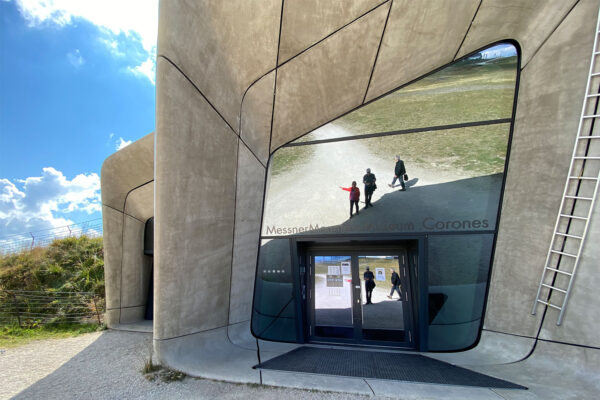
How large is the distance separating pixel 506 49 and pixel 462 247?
4.68m

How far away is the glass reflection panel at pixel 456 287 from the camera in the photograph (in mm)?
5254

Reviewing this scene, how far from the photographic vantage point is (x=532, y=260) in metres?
4.64

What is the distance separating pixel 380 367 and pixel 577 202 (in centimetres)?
459

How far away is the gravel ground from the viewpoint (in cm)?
353

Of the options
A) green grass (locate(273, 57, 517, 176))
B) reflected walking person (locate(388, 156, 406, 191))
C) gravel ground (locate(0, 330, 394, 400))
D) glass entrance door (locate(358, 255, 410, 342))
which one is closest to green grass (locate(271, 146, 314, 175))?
green grass (locate(273, 57, 517, 176))

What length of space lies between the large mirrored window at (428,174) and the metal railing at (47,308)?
7.67 m

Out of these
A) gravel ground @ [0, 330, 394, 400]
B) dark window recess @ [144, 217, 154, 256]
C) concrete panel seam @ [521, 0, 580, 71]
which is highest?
concrete panel seam @ [521, 0, 580, 71]

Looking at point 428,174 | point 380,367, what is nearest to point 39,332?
point 380,367

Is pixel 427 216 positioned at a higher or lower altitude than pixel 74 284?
higher

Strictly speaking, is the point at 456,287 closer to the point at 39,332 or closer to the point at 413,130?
the point at 413,130

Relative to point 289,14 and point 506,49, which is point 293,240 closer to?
point 289,14

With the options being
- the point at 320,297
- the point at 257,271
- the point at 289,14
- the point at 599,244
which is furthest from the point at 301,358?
the point at 289,14

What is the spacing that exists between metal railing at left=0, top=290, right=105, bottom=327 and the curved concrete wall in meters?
0.97

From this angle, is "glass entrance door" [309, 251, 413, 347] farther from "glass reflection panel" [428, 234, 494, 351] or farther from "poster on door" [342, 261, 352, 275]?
"glass reflection panel" [428, 234, 494, 351]
